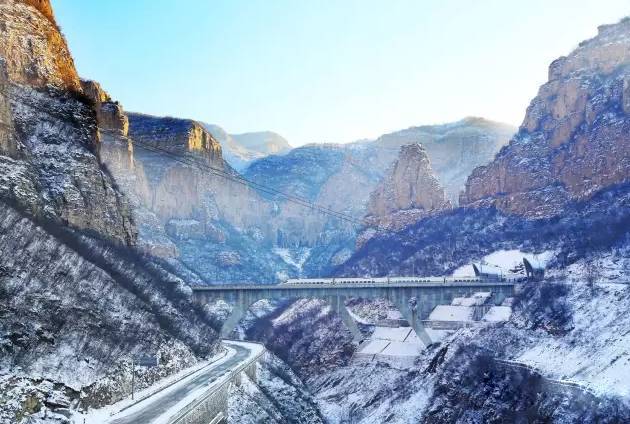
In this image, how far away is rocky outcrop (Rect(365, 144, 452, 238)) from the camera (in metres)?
158

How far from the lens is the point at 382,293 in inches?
3280

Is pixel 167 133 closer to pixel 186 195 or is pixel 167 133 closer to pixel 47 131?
pixel 186 195

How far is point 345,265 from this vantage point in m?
161

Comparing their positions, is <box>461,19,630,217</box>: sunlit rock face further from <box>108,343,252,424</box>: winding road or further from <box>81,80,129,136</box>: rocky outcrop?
<box>81,80,129,136</box>: rocky outcrop

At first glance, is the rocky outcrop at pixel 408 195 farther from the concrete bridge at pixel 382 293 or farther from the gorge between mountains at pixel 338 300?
the concrete bridge at pixel 382 293

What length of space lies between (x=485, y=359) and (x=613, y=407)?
1987cm

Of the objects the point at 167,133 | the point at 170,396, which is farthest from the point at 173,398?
the point at 167,133

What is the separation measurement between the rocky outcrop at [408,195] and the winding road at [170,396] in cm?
10284

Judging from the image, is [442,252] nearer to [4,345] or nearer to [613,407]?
[613,407]

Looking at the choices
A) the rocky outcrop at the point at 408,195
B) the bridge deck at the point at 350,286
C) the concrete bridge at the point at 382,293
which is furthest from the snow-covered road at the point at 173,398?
the rocky outcrop at the point at 408,195

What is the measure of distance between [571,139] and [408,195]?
48987mm

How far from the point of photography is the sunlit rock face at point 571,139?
372 feet

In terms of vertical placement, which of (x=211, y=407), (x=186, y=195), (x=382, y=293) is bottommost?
(x=382, y=293)

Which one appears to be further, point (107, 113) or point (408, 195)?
point (408, 195)
